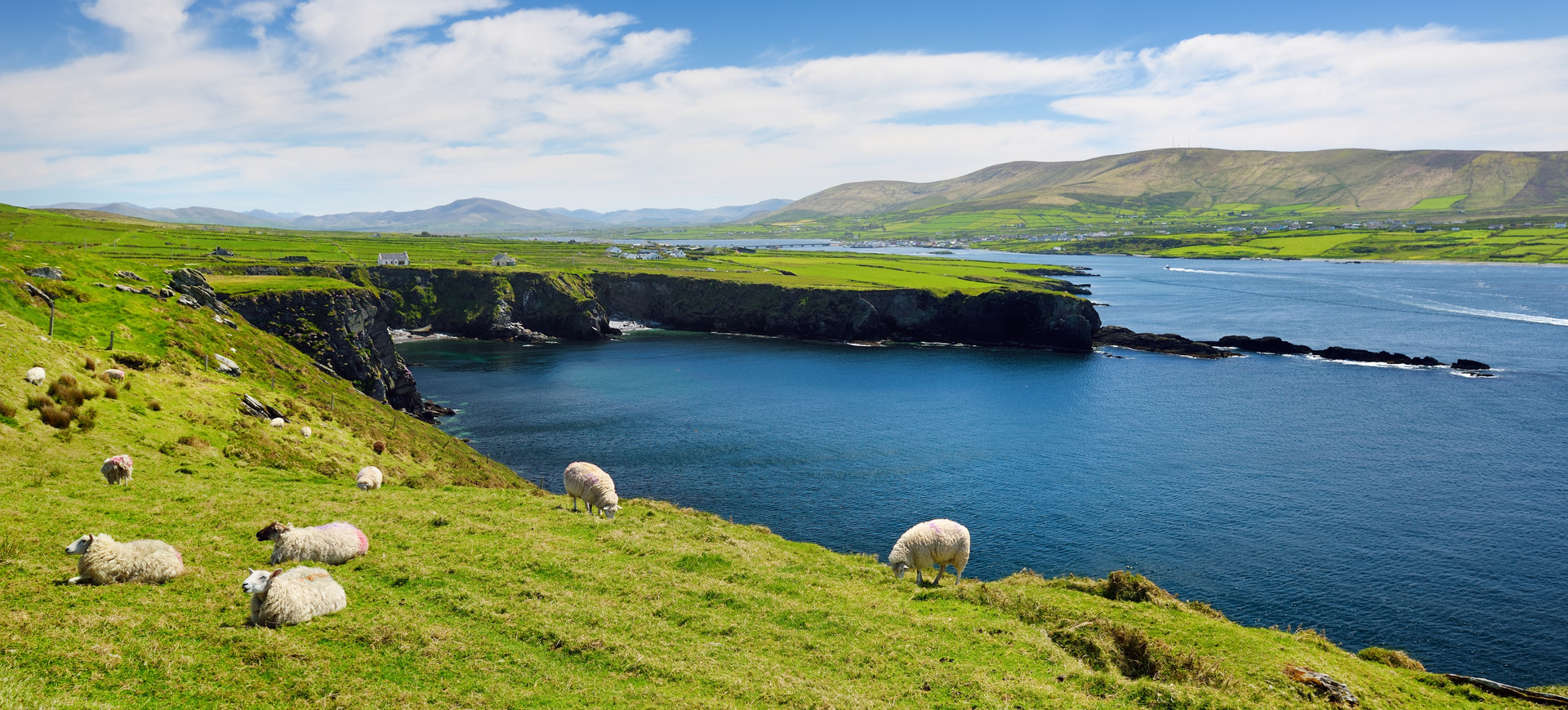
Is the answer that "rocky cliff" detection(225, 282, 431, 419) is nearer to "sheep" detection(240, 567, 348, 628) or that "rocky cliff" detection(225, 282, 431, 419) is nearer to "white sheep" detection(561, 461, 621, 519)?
"white sheep" detection(561, 461, 621, 519)

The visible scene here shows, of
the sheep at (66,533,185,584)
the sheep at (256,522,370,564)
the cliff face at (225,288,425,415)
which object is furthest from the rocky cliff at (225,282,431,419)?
the sheep at (66,533,185,584)

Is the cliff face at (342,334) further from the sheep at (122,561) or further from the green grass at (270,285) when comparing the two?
the sheep at (122,561)

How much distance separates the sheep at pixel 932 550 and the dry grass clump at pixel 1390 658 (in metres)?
11.1

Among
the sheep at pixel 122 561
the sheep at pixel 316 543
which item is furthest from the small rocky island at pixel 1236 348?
the sheep at pixel 122 561

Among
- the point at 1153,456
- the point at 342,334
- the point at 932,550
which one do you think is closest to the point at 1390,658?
the point at 932,550

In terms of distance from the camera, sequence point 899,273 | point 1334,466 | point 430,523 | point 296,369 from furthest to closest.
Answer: point 899,273, point 1334,466, point 296,369, point 430,523

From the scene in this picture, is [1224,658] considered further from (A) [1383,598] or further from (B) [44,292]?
(B) [44,292]

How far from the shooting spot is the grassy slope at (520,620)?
12.8 metres

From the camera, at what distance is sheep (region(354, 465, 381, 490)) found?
93.2 feet

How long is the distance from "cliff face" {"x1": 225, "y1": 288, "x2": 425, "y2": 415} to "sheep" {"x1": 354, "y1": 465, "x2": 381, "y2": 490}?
154 ft

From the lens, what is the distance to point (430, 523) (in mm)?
22391

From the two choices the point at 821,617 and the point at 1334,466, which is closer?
the point at 821,617

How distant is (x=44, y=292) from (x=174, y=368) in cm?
1008

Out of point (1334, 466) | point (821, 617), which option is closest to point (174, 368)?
point (821, 617)
